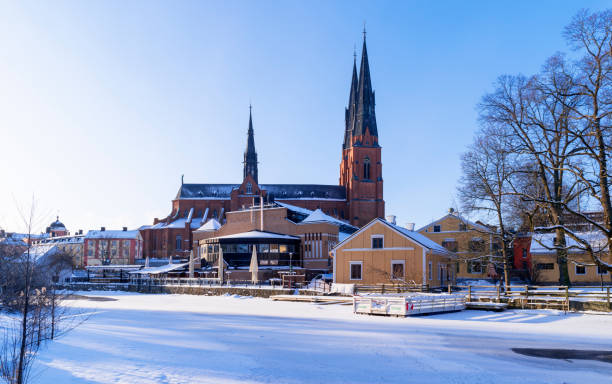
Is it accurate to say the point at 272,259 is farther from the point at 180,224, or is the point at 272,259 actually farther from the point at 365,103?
the point at 365,103

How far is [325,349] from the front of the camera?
46.8 feet

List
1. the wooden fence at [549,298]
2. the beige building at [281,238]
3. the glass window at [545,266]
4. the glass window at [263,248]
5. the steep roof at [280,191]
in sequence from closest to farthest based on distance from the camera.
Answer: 1. the wooden fence at [549,298]
2. the glass window at [545,266]
3. the glass window at [263,248]
4. the beige building at [281,238]
5. the steep roof at [280,191]

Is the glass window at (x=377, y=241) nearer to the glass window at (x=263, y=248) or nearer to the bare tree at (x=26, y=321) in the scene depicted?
the glass window at (x=263, y=248)

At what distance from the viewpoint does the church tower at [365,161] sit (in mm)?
99500

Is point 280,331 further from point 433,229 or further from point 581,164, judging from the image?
point 433,229

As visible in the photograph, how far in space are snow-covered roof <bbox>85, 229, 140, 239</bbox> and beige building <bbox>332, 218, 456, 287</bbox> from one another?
74.9 metres

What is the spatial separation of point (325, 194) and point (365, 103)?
789 inches

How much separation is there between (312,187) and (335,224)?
4929 cm

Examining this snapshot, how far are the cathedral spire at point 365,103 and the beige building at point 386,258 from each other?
6301 cm

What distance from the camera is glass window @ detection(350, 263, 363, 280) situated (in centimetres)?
3797

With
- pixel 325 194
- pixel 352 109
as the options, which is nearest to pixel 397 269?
pixel 325 194

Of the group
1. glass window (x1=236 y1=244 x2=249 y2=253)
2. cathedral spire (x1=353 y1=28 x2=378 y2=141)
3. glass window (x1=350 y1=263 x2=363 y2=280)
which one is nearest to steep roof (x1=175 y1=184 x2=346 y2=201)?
cathedral spire (x1=353 y1=28 x2=378 y2=141)

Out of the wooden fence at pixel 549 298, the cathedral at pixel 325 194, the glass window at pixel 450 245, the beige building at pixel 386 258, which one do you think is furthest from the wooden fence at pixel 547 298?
the cathedral at pixel 325 194

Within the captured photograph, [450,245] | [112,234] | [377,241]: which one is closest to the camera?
[377,241]
